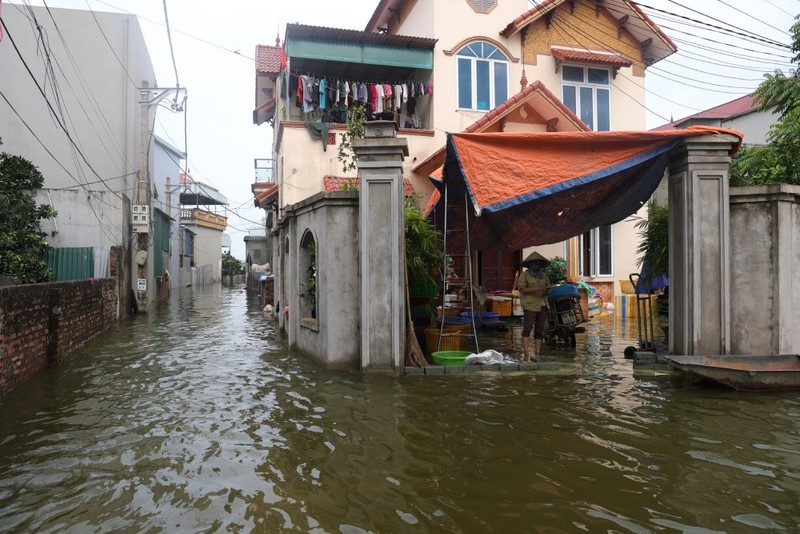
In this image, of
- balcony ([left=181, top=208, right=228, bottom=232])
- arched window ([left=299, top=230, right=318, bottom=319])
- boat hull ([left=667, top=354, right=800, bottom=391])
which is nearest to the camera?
boat hull ([left=667, top=354, right=800, bottom=391])

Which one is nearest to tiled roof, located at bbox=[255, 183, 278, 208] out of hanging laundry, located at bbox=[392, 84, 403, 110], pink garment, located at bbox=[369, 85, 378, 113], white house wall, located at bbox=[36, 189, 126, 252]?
pink garment, located at bbox=[369, 85, 378, 113]

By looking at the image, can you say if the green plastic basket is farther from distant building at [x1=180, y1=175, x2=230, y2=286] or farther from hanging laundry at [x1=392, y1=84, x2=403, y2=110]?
distant building at [x1=180, y1=175, x2=230, y2=286]

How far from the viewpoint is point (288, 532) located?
3373 millimetres

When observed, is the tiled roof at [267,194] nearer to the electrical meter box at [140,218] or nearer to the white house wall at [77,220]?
the electrical meter box at [140,218]

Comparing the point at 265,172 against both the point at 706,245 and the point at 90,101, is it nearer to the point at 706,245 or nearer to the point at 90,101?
the point at 90,101

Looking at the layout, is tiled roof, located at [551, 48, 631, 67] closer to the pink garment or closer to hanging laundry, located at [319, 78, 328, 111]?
the pink garment

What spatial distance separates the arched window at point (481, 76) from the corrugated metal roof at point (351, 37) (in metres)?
1.36

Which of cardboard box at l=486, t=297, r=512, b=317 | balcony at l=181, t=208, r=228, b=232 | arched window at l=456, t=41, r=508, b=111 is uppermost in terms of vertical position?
arched window at l=456, t=41, r=508, b=111

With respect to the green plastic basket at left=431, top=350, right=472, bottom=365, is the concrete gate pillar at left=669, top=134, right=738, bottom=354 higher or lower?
higher

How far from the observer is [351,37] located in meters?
15.7

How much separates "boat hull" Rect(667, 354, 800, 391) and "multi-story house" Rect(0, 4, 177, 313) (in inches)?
632

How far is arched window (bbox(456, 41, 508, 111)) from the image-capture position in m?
17.0

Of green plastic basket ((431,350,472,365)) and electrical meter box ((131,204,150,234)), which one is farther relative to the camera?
electrical meter box ((131,204,150,234))

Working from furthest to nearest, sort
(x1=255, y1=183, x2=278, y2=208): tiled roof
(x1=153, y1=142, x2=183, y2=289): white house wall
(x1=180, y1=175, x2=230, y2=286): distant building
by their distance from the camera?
(x1=180, y1=175, x2=230, y2=286): distant building < (x1=153, y1=142, x2=183, y2=289): white house wall < (x1=255, y1=183, x2=278, y2=208): tiled roof
